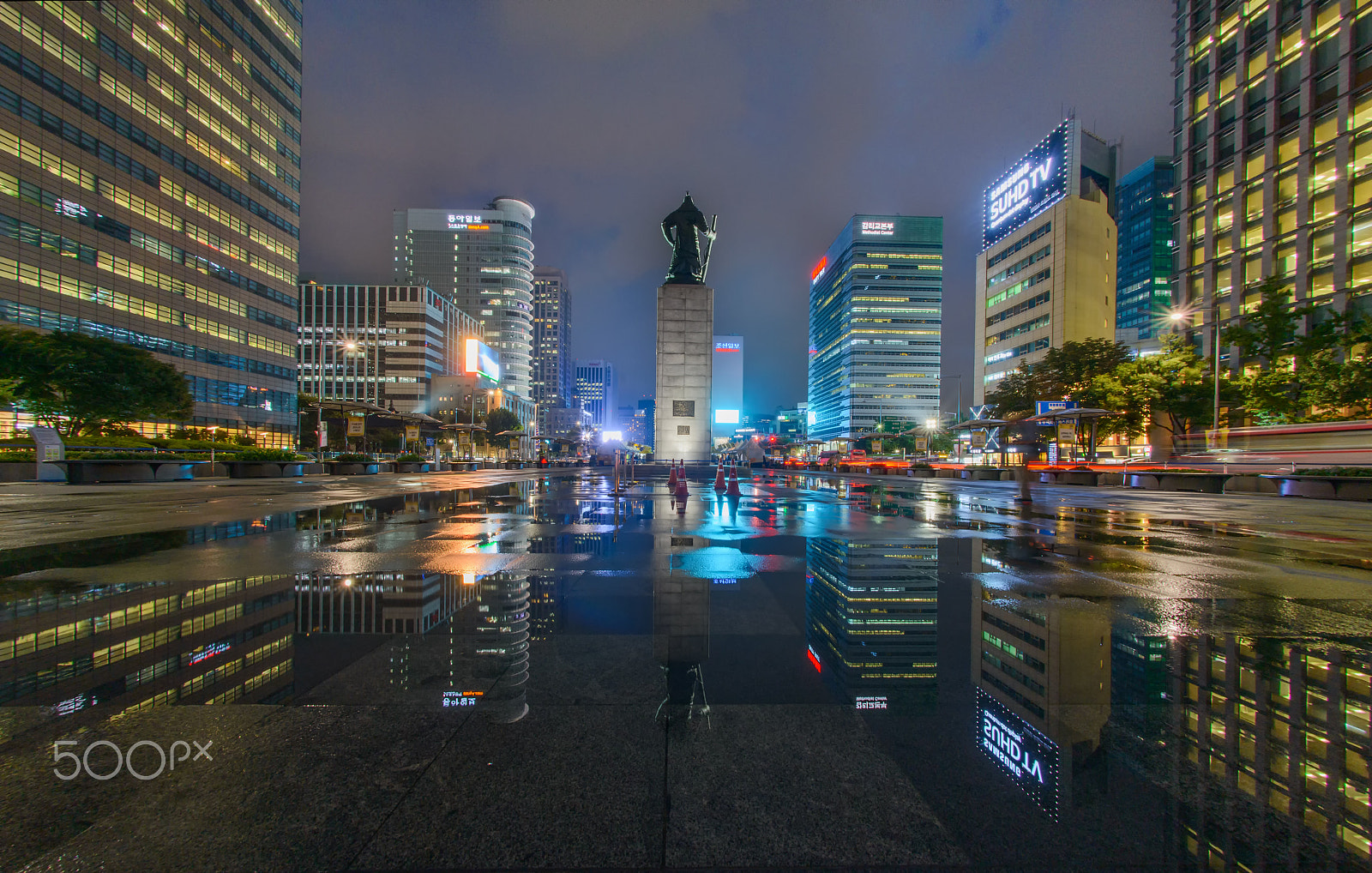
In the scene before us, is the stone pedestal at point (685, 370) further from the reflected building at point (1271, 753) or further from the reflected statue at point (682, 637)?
the reflected building at point (1271, 753)

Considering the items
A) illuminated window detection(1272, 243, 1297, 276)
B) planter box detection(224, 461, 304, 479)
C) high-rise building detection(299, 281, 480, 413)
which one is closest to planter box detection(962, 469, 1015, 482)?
illuminated window detection(1272, 243, 1297, 276)

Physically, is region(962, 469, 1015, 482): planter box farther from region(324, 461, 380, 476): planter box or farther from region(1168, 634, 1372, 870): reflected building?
region(324, 461, 380, 476): planter box

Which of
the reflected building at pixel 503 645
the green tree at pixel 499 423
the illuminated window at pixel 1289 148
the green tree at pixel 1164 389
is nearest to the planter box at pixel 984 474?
the green tree at pixel 1164 389

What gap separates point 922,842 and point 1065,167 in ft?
416

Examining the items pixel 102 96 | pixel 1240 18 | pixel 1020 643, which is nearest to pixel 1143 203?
pixel 1240 18

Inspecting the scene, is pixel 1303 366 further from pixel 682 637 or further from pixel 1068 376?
pixel 682 637

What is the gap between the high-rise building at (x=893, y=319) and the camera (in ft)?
500

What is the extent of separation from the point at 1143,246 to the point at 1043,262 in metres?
84.5

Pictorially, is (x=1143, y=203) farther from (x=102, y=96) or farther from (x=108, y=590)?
(x=102, y=96)

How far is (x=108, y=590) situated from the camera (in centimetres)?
507

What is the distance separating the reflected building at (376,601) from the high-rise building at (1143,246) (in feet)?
544

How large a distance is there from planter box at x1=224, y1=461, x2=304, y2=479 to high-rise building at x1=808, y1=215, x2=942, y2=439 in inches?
5654

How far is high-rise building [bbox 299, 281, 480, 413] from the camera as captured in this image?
398 feet

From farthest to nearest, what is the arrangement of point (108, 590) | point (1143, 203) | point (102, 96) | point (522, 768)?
point (1143, 203), point (102, 96), point (108, 590), point (522, 768)
